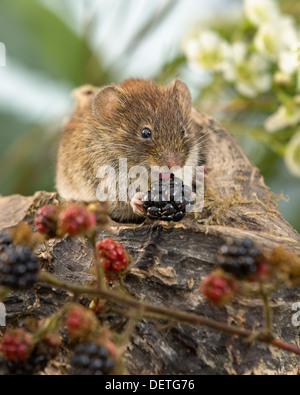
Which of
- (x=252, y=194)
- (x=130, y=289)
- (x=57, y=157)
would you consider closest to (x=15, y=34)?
(x=57, y=157)

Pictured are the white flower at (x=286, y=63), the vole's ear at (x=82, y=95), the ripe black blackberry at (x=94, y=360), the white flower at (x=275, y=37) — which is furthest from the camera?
the vole's ear at (x=82, y=95)

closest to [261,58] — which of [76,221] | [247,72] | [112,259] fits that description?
[247,72]

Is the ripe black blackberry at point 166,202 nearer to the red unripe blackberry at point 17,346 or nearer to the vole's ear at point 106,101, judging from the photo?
the red unripe blackberry at point 17,346

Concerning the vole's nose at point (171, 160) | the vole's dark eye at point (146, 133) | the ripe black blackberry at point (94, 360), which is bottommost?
the ripe black blackberry at point (94, 360)

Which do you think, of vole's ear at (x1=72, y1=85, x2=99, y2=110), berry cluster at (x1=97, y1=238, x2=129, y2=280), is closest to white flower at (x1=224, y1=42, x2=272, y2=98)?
vole's ear at (x1=72, y1=85, x2=99, y2=110)

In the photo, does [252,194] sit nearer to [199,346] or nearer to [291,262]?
[199,346]

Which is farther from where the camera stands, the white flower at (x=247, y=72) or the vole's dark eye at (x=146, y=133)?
the white flower at (x=247, y=72)

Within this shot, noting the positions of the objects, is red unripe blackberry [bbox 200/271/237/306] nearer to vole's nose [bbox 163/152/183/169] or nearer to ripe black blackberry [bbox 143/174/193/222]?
ripe black blackberry [bbox 143/174/193/222]

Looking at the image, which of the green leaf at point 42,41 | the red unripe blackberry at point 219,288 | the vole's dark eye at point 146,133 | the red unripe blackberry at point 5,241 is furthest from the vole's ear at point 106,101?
the red unripe blackberry at point 219,288
